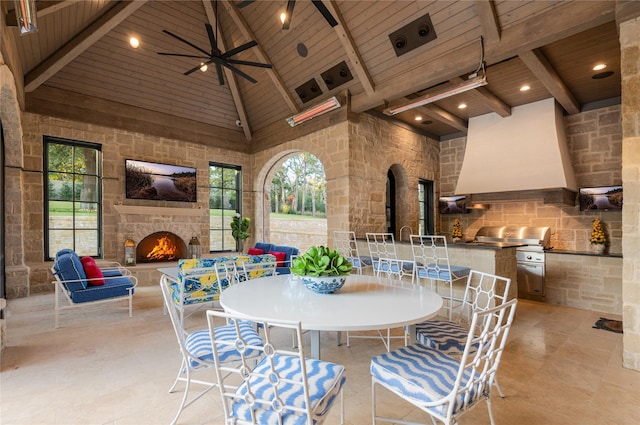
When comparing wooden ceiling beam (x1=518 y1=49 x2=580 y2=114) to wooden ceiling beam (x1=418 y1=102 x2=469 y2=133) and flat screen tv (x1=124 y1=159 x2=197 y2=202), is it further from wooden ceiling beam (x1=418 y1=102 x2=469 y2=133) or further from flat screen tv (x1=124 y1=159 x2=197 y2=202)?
flat screen tv (x1=124 y1=159 x2=197 y2=202)

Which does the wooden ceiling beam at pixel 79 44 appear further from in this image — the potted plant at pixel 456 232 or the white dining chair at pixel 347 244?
the potted plant at pixel 456 232

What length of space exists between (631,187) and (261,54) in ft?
18.6

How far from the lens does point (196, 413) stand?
198 cm

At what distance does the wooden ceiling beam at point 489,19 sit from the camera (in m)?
3.53

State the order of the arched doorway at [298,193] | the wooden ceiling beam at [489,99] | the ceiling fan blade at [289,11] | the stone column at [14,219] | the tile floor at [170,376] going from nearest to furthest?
the tile floor at [170,376] < the ceiling fan blade at [289,11] < the stone column at [14,219] < the wooden ceiling beam at [489,99] < the arched doorway at [298,193]

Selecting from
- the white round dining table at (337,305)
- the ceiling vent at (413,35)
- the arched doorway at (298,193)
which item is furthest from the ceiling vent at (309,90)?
the arched doorway at (298,193)

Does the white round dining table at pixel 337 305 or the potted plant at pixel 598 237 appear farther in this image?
the potted plant at pixel 598 237

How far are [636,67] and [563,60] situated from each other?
1.85m

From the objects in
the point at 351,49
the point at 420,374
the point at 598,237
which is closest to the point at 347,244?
the point at 351,49

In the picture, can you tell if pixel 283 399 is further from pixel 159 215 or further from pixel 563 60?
pixel 159 215

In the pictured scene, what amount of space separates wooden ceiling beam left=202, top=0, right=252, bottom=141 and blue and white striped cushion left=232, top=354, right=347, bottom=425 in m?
5.95

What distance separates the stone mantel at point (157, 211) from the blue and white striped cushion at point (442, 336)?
5.84 metres

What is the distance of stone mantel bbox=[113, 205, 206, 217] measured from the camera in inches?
233

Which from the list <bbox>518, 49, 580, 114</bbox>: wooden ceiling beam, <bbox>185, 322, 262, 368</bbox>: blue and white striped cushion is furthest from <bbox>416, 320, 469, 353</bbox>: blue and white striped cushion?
<bbox>518, 49, 580, 114</bbox>: wooden ceiling beam
